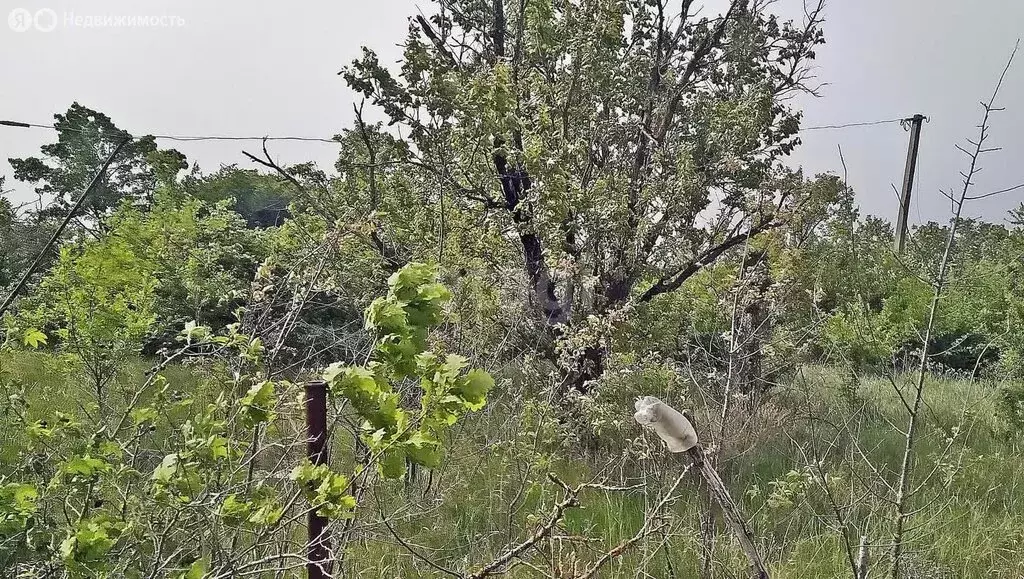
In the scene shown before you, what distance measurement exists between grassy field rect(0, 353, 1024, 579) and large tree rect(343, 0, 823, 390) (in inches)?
33.0

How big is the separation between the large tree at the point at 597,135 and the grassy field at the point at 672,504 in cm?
84

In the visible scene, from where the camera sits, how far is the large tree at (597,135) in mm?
4168

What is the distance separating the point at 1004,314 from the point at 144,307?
291 inches

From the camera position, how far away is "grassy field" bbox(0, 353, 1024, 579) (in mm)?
2869

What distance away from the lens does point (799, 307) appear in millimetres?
5488

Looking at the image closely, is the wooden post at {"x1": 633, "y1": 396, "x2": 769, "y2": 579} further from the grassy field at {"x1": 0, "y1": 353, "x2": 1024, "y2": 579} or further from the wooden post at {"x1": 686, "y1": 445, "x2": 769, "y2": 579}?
the grassy field at {"x1": 0, "y1": 353, "x2": 1024, "y2": 579}

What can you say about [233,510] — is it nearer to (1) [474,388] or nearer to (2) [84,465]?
(2) [84,465]

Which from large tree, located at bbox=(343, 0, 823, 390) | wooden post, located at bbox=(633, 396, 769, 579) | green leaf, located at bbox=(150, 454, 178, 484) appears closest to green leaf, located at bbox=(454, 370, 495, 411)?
wooden post, located at bbox=(633, 396, 769, 579)

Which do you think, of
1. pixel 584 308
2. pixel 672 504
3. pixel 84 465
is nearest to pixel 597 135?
pixel 584 308

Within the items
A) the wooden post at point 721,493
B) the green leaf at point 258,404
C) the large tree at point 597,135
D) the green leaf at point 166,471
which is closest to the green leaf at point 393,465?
the green leaf at point 258,404

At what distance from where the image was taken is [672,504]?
3547 millimetres

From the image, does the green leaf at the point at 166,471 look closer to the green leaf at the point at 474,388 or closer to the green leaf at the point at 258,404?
the green leaf at the point at 258,404

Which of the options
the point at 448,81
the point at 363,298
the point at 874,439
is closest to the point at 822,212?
the point at 874,439

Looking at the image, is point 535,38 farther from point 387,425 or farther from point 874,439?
point 874,439
